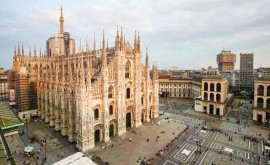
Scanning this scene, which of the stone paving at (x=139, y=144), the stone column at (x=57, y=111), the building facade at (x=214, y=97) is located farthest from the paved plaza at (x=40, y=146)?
the building facade at (x=214, y=97)

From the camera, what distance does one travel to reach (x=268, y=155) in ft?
107

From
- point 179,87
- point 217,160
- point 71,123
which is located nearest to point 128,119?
point 71,123

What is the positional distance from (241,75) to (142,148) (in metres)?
113

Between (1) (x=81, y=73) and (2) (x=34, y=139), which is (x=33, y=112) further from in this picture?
(1) (x=81, y=73)

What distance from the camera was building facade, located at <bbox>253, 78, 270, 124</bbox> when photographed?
50031 mm

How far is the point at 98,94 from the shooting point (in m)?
37.6

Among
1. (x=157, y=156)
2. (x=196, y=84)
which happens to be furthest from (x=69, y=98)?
(x=196, y=84)

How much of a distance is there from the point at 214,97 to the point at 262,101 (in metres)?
13.8

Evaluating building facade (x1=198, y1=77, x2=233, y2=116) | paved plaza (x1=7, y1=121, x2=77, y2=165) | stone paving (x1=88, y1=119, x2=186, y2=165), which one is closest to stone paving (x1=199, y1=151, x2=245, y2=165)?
stone paving (x1=88, y1=119, x2=186, y2=165)

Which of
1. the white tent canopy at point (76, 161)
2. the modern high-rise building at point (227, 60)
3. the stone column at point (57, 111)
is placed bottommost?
the white tent canopy at point (76, 161)

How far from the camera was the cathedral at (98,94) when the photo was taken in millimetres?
34938

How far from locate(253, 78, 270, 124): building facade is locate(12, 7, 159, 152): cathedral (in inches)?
1253

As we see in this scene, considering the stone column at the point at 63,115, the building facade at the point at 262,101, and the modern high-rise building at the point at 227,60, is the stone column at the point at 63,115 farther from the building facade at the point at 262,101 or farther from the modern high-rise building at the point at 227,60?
the modern high-rise building at the point at 227,60

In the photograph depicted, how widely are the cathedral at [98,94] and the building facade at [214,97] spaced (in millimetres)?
20155
